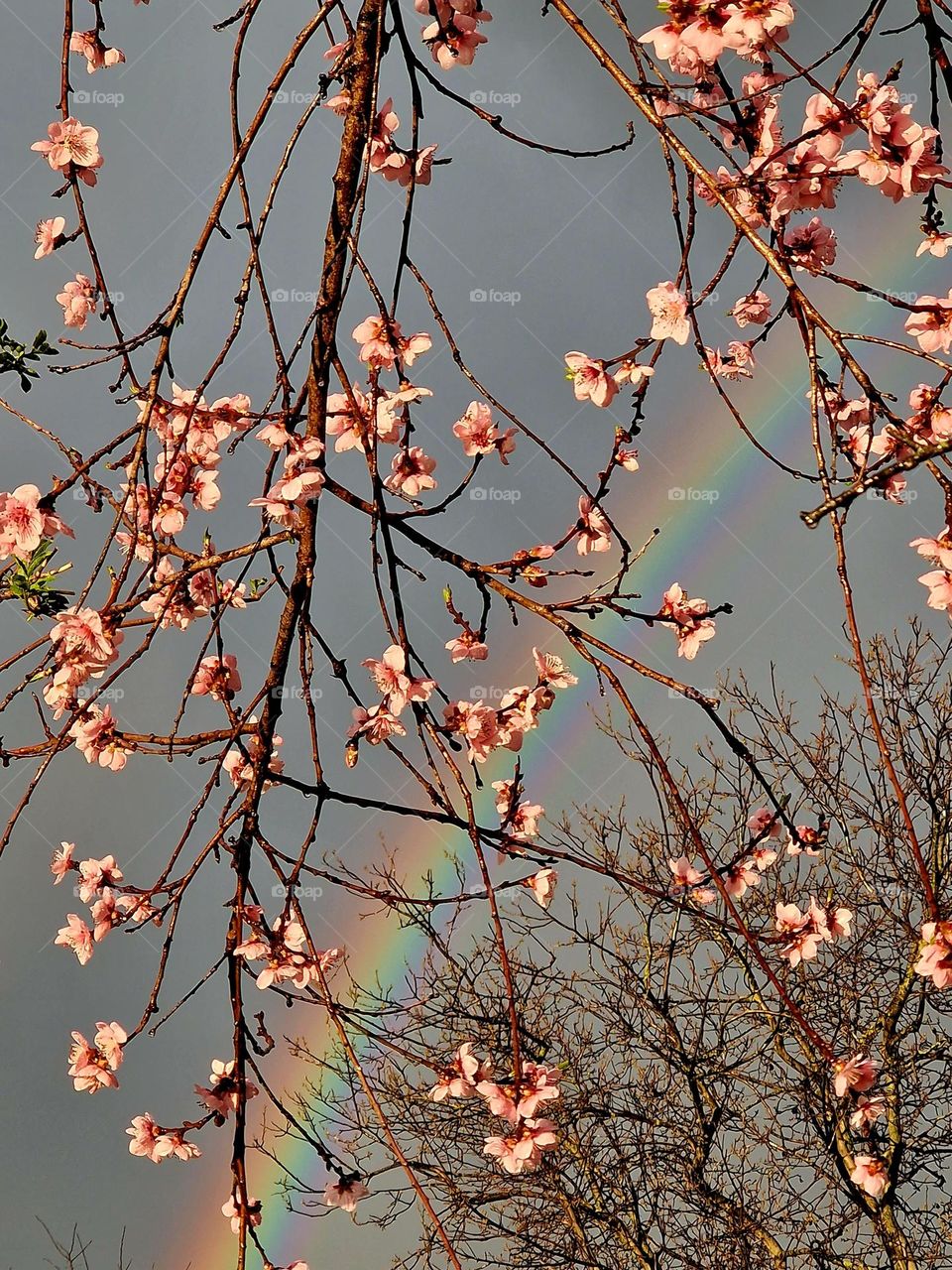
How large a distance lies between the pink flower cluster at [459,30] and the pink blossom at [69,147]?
53 centimetres

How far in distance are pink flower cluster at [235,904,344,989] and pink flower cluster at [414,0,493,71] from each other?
131cm

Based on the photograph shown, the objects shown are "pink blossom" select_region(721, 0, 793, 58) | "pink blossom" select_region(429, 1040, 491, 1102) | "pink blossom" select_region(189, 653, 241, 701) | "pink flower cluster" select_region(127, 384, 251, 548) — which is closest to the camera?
"pink blossom" select_region(721, 0, 793, 58)

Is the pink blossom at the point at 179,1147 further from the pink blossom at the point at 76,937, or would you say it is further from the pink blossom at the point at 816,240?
the pink blossom at the point at 816,240

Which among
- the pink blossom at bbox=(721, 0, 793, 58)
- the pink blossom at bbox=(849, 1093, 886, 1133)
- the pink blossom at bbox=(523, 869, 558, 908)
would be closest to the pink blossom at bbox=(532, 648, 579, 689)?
the pink blossom at bbox=(523, 869, 558, 908)

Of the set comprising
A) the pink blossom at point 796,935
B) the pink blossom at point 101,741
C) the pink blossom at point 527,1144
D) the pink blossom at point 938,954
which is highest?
the pink blossom at point 101,741

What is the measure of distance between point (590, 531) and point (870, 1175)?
41.7 inches

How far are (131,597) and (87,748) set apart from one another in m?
0.41

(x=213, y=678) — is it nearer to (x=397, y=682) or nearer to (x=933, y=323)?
(x=397, y=682)

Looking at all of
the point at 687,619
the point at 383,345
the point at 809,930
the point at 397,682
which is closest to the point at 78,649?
the point at 397,682

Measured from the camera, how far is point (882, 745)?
3.03ft

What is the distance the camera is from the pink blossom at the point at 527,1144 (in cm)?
152

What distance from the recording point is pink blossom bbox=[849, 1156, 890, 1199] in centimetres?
172

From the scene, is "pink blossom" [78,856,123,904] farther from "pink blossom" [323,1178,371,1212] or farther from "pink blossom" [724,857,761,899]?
"pink blossom" [724,857,761,899]

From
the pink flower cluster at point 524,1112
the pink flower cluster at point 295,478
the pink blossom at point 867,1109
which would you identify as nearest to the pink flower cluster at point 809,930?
the pink blossom at point 867,1109
